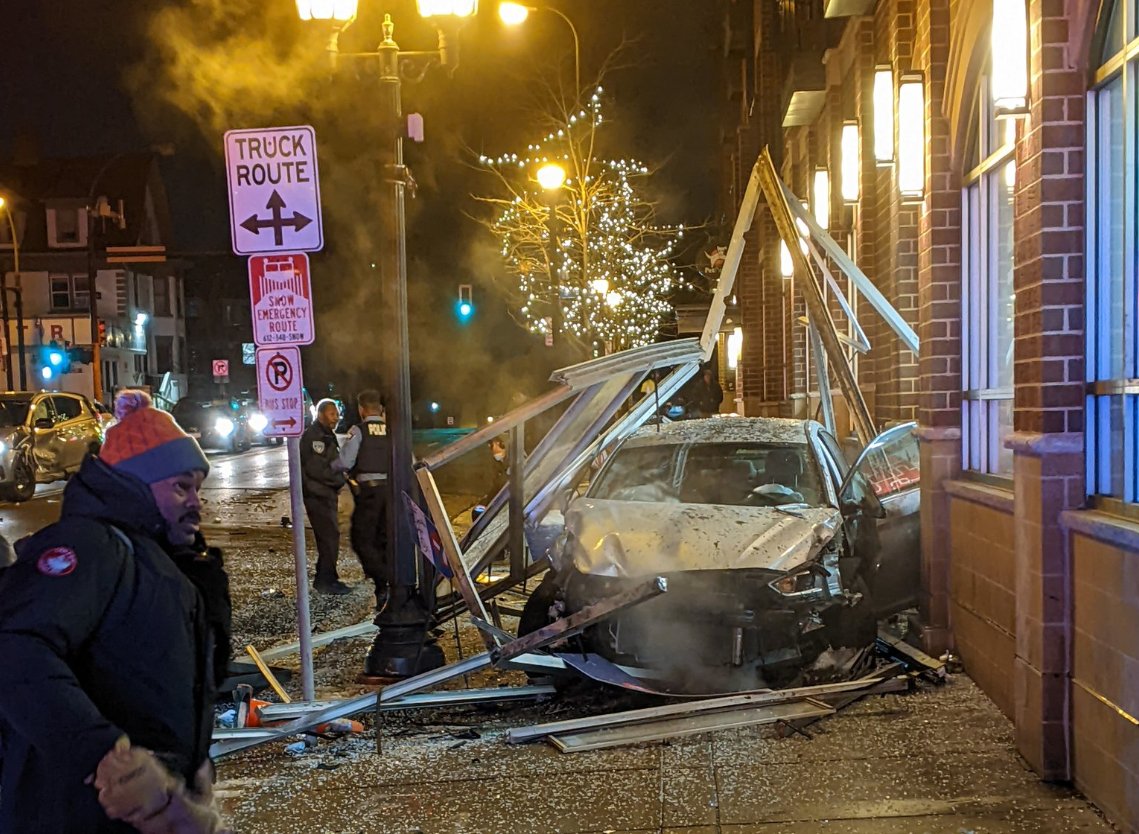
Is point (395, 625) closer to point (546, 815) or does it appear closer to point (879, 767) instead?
point (546, 815)

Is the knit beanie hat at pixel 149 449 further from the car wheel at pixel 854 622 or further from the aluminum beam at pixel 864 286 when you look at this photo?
the aluminum beam at pixel 864 286

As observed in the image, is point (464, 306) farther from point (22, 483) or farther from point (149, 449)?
point (149, 449)

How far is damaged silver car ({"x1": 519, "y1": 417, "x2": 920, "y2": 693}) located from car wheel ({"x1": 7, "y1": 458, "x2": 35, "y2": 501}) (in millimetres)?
13351

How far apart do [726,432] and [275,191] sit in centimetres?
363

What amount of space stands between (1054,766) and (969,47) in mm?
4063

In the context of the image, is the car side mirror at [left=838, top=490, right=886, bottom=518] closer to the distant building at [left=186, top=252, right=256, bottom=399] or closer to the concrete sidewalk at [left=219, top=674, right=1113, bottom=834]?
the concrete sidewalk at [left=219, top=674, right=1113, bottom=834]

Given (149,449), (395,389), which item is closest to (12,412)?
(395,389)

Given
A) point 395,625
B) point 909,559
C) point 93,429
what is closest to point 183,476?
point 395,625

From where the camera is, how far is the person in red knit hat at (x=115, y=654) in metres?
2.25

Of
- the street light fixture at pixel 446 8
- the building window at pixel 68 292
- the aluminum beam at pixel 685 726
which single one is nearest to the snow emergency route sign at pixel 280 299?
the street light fixture at pixel 446 8

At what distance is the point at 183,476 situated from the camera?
2.67 metres

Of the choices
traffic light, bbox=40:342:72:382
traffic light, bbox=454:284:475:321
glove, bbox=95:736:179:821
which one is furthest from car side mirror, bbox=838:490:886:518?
traffic light, bbox=40:342:72:382

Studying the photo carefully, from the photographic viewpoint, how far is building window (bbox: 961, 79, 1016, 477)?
6289mm

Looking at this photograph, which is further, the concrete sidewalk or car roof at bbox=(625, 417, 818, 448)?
car roof at bbox=(625, 417, 818, 448)
